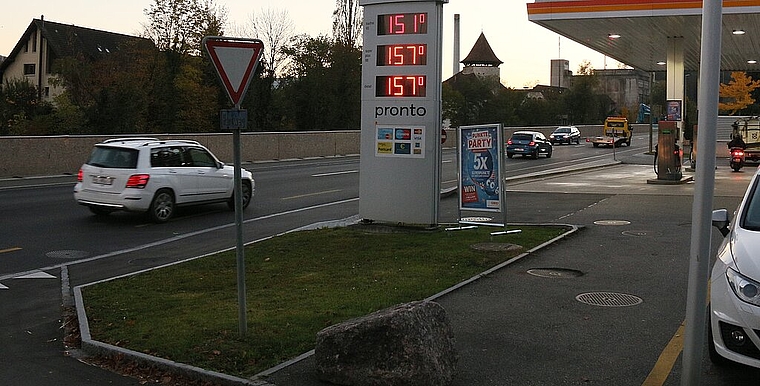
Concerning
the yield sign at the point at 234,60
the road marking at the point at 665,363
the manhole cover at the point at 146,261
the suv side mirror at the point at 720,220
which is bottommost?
the manhole cover at the point at 146,261

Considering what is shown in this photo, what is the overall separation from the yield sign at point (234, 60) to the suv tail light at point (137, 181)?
957 centimetres

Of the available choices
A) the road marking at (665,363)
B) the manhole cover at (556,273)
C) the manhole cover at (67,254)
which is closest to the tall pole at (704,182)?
the road marking at (665,363)

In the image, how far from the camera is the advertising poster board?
13984mm

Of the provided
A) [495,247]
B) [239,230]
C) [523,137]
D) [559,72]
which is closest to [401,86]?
[495,247]

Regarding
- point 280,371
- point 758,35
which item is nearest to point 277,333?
point 280,371

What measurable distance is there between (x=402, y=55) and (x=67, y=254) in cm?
631

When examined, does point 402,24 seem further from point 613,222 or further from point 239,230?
point 239,230

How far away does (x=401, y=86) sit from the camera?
14008 mm

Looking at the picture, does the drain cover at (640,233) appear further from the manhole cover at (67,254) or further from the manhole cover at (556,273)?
the manhole cover at (67,254)

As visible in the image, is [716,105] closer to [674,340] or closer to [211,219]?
[674,340]

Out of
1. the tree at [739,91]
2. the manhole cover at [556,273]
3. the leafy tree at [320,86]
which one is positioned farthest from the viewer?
the tree at [739,91]

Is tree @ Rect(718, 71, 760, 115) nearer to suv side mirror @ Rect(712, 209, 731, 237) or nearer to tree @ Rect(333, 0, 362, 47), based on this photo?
tree @ Rect(333, 0, 362, 47)

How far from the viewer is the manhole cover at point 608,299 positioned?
8594 mm

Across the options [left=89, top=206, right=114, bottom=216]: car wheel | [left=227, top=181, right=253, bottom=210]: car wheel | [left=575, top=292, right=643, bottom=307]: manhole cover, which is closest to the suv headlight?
[left=575, top=292, right=643, bottom=307]: manhole cover
